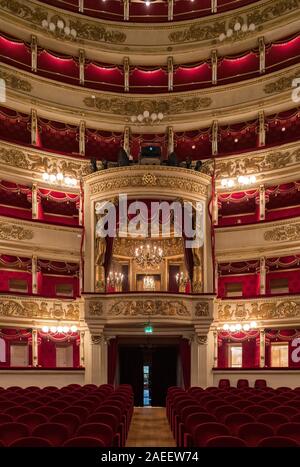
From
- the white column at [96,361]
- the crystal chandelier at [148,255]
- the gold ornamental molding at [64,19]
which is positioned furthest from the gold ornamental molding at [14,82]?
the white column at [96,361]

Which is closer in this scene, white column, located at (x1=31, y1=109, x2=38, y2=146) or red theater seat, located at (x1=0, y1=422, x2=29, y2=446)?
red theater seat, located at (x1=0, y1=422, x2=29, y2=446)

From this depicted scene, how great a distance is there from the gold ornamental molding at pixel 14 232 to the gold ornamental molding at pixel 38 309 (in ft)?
7.06

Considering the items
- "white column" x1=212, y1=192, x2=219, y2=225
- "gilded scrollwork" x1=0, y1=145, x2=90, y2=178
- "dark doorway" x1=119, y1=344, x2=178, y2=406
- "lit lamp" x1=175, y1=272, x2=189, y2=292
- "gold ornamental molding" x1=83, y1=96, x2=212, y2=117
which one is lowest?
"dark doorway" x1=119, y1=344, x2=178, y2=406

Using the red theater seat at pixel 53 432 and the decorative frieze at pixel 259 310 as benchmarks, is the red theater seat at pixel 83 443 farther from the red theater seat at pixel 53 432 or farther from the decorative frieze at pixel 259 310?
the decorative frieze at pixel 259 310

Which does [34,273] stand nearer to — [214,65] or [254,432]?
[214,65]

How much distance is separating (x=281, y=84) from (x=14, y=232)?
10768 mm

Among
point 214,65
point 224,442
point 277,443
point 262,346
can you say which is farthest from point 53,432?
point 214,65

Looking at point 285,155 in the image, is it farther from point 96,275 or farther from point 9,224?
point 9,224

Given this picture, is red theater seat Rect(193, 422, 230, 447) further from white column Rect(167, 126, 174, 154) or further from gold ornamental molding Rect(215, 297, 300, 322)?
white column Rect(167, 126, 174, 154)

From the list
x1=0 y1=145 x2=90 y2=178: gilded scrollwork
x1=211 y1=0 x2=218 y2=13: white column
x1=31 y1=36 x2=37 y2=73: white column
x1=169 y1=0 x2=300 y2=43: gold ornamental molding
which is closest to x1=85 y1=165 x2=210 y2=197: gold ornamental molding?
x1=0 y1=145 x2=90 y2=178: gilded scrollwork

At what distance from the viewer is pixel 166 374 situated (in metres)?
21.8

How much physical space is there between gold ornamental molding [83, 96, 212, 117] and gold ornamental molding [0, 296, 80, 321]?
7888mm

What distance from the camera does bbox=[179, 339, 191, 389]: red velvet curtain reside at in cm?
1944

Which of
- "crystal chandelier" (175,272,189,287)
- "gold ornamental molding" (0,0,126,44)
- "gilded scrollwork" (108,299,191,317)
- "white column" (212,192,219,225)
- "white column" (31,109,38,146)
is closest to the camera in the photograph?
"gilded scrollwork" (108,299,191,317)
